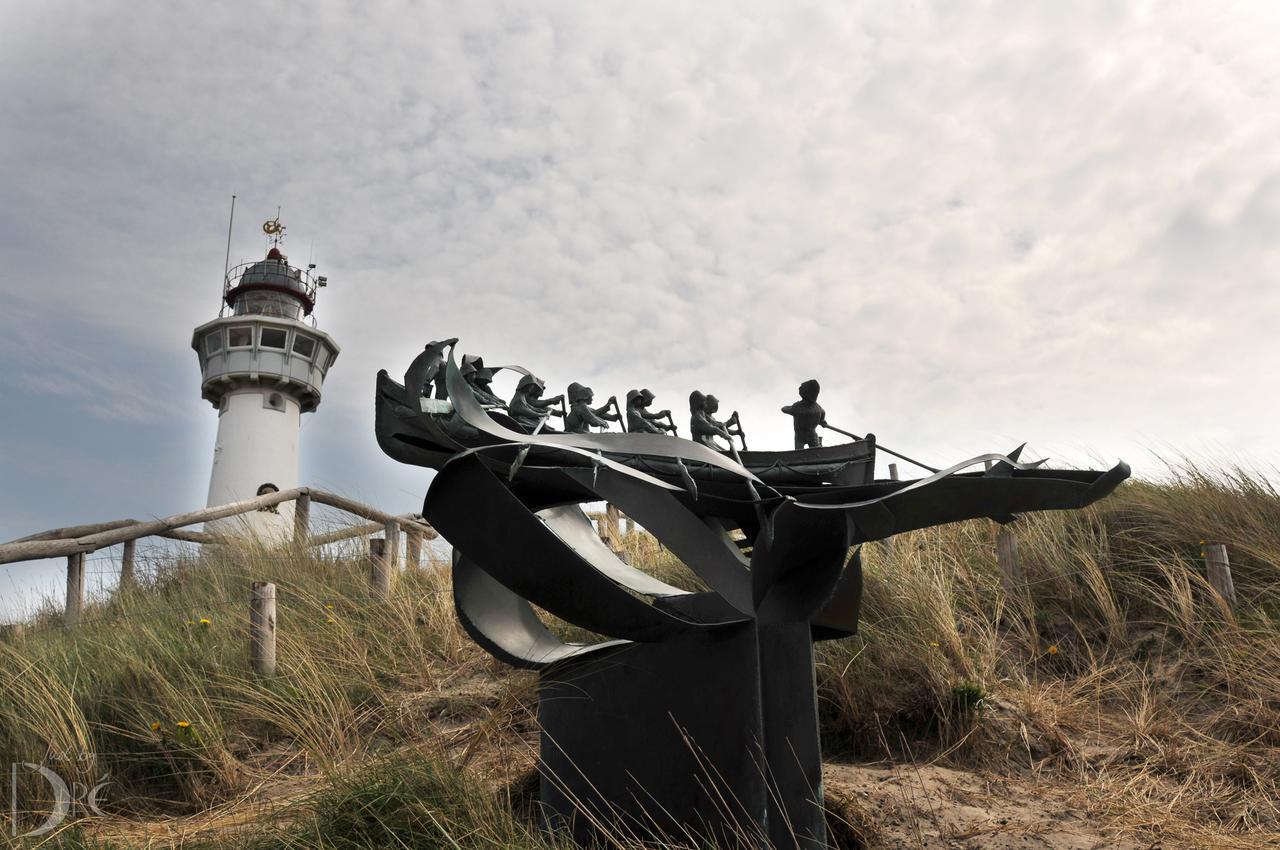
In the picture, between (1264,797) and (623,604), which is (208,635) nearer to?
(623,604)

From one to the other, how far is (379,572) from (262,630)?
72.7 inches

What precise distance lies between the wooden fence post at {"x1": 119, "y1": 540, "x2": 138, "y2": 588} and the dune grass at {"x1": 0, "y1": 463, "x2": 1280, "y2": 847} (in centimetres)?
151

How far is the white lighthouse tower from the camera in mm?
20672

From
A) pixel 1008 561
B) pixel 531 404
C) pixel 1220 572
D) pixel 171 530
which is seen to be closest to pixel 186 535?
pixel 171 530

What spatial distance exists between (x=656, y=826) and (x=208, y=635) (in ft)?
15.6

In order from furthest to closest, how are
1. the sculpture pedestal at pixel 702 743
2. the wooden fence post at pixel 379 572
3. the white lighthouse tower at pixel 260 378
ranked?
the white lighthouse tower at pixel 260 378, the wooden fence post at pixel 379 572, the sculpture pedestal at pixel 702 743

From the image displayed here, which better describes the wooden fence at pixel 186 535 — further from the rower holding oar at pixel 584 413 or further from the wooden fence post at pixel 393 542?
the rower holding oar at pixel 584 413

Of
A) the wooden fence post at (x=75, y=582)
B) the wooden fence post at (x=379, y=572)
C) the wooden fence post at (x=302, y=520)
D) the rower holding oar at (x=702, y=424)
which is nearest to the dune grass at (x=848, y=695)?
the wooden fence post at (x=379, y=572)

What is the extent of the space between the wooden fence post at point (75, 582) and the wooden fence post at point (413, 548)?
3093mm

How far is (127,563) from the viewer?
10.3 meters

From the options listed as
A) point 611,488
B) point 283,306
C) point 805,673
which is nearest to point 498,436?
point 611,488

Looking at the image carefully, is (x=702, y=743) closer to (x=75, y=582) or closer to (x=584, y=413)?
(x=584, y=413)

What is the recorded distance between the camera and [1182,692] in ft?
22.6

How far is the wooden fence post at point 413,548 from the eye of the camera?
10.2 meters
